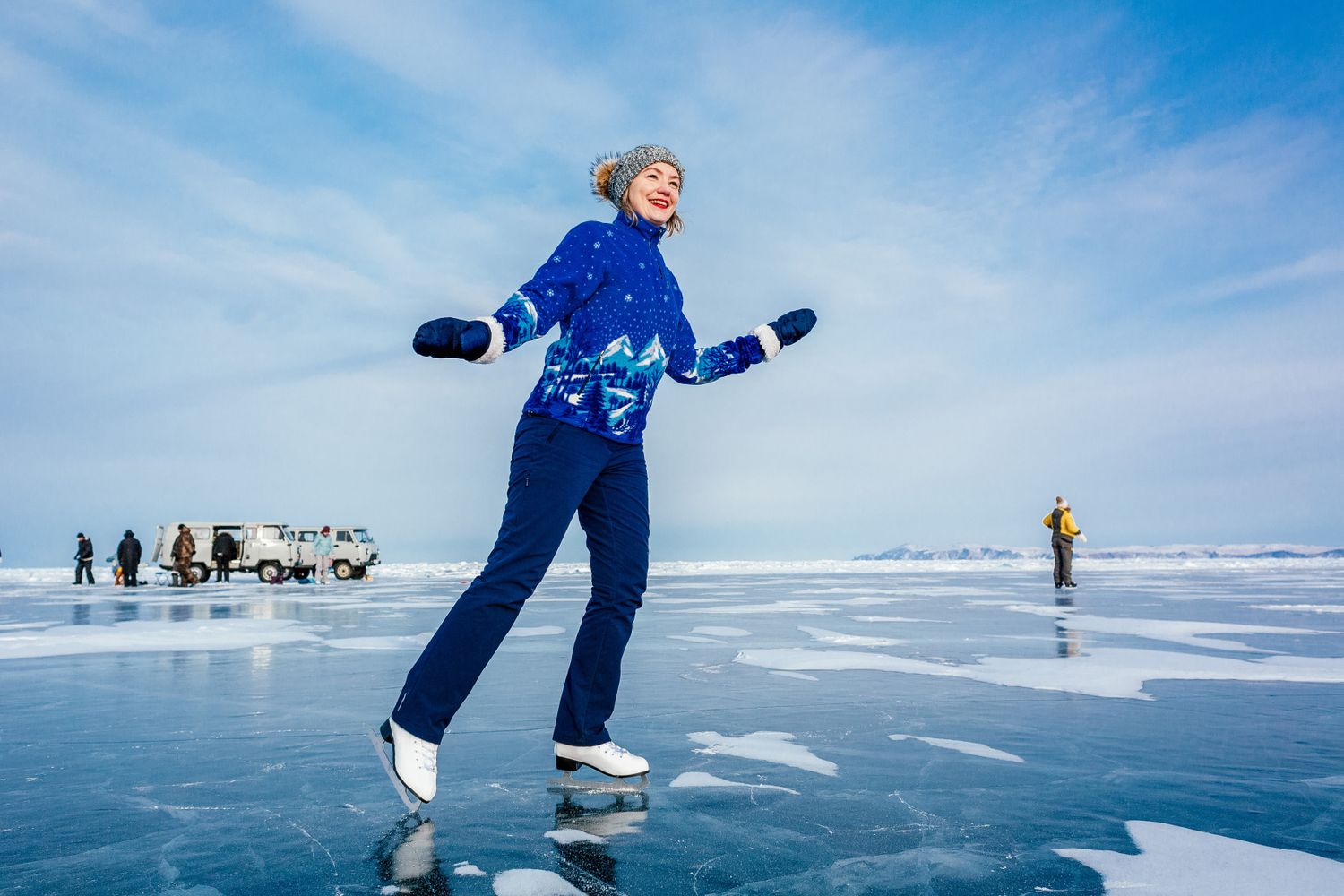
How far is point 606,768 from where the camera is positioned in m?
2.45

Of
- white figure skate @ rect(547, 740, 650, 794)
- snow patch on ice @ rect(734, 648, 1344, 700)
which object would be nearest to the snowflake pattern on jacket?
white figure skate @ rect(547, 740, 650, 794)

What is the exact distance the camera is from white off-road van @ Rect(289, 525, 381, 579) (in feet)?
81.7

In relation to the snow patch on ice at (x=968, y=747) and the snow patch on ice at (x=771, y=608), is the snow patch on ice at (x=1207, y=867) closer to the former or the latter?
the snow patch on ice at (x=968, y=747)

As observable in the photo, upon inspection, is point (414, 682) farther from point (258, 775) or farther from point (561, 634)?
point (561, 634)

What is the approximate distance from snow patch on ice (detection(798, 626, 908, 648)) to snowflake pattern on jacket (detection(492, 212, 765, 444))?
3896mm

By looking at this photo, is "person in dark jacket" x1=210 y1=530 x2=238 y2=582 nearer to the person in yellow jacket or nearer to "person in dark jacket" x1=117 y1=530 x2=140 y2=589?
"person in dark jacket" x1=117 y1=530 x2=140 y2=589

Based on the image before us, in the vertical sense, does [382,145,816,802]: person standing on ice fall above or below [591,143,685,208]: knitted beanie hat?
below

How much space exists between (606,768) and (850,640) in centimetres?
423

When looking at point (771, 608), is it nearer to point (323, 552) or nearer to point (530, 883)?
point (530, 883)

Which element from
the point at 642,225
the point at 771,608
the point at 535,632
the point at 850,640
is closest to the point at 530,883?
the point at 642,225

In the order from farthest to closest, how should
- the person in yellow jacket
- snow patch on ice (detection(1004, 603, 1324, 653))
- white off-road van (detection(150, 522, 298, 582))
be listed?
white off-road van (detection(150, 522, 298, 582)), the person in yellow jacket, snow patch on ice (detection(1004, 603, 1324, 653))

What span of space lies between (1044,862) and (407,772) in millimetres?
1429

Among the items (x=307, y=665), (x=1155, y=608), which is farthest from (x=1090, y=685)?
(x=1155, y=608)

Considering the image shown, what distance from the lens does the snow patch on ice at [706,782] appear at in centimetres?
237
